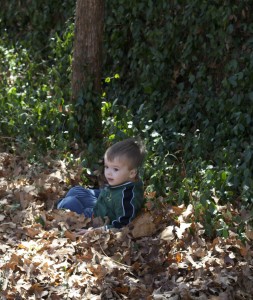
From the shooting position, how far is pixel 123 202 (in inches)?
256

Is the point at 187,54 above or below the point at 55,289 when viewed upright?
above

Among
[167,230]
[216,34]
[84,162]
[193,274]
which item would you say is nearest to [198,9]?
[216,34]

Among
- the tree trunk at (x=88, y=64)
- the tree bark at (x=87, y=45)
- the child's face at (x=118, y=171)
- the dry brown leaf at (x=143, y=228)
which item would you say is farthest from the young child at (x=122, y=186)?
the tree bark at (x=87, y=45)

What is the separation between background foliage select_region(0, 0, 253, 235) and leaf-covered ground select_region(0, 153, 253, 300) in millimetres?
334

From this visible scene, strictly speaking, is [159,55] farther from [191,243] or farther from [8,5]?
[8,5]

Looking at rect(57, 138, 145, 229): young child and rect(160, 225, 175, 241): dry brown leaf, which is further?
rect(57, 138, 145, 229): young child

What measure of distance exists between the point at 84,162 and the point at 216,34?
238 centimetres

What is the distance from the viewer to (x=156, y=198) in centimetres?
706

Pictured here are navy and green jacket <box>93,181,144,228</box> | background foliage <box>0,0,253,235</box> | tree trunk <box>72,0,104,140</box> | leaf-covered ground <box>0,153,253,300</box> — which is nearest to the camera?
leaf-covered ground <box>0,153,253,300</box>

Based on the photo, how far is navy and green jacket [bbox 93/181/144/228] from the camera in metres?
6.50

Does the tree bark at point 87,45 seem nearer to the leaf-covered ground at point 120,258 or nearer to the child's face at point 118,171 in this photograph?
the leaf-covered ground at point 120,258

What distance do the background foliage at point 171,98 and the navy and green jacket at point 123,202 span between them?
49 centimetres

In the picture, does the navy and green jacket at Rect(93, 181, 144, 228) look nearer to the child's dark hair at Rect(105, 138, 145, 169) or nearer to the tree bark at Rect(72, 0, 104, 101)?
the child's dark hair at Rect(105, 138, 145, 169)

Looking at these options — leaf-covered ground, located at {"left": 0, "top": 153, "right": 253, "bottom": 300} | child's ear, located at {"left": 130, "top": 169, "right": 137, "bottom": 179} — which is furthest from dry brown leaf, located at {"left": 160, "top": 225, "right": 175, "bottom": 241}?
child's ear, located at {"left": 130, "top": 169, "right": 137, "bottom": 179}
